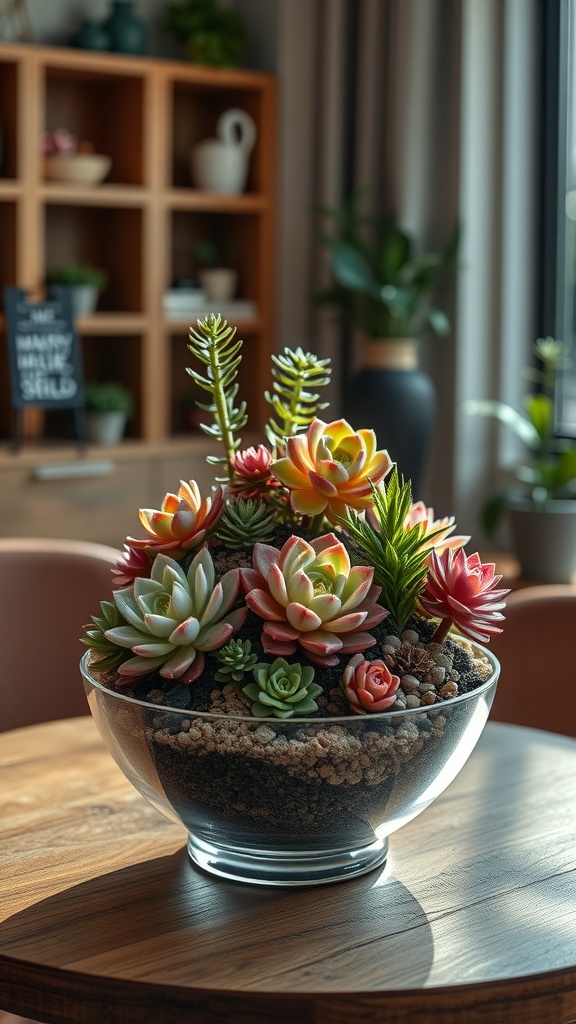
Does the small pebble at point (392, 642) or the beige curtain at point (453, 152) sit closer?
the small pebble at point (392, 642)

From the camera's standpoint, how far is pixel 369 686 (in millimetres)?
858

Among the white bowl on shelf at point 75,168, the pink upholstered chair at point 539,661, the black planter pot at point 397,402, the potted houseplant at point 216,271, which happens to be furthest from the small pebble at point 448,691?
the potted houseplant at point 216,271

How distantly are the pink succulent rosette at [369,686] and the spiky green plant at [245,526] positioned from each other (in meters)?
0.14

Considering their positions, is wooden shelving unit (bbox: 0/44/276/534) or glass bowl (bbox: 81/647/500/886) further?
wooden shelving unit (bbox: 0/44/276/534)

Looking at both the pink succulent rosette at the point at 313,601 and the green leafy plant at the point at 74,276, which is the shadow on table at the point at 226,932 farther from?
the green leafy plant at the point at 74,276

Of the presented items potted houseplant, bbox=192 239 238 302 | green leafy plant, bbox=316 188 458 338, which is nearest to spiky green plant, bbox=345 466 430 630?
green leafy plant, bbox=316 188 458 338

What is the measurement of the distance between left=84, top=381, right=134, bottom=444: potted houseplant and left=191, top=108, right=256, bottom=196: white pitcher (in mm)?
659

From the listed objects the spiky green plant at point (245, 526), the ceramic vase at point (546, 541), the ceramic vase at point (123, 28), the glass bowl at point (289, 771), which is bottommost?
the ceramic vase at point (546, 541)

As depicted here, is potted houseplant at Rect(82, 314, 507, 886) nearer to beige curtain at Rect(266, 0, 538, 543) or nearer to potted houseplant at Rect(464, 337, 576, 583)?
potted houseplant at Rect(464, 337, 576, 583)

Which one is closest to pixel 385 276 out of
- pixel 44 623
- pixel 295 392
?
pixel 44 623

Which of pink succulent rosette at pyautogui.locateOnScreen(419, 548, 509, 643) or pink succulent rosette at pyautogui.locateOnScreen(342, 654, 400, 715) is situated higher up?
pink succulent rosette at pyautogui.locateOnScreen(419, 548, 509, 643)

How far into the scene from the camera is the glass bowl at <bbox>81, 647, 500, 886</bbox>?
84 centimetres

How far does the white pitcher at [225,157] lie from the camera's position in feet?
11.4

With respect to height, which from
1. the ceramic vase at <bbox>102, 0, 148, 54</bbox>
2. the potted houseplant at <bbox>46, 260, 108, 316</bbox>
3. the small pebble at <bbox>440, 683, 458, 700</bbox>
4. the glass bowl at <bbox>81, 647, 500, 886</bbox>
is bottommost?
the glass bowl at <bbox>81, 647, 500, 886</bbox>
